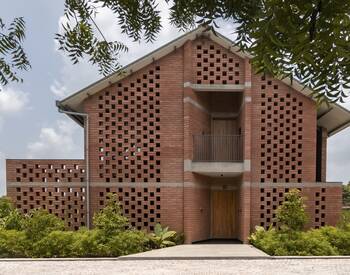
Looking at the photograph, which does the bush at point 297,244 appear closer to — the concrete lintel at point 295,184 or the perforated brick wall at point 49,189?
the concrete lintel at point 295,184

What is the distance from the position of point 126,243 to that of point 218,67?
7.50 meters

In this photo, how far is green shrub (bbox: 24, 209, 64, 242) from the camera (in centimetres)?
1096

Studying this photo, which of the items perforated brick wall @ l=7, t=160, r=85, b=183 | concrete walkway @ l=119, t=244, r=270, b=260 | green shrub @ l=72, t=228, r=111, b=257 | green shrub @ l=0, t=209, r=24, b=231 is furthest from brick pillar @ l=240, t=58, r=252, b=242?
green shrub @ l=0, t=209, r=24, b=231

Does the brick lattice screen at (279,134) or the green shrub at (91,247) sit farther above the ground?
the brick lattice screen at (279,134)

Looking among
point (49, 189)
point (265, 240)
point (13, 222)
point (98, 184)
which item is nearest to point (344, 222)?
point (265, 240)

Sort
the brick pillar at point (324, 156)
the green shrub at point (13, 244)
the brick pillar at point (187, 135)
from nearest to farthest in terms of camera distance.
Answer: the green shrub at point (13, 244) < the brick pillar at point (187, 135) < the brick pillar at point (324, 156)

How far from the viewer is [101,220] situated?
36.2 ft

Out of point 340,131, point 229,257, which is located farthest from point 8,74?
point 340,131

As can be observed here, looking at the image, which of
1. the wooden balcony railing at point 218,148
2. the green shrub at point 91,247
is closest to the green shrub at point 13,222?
the green shrub at point 91,247

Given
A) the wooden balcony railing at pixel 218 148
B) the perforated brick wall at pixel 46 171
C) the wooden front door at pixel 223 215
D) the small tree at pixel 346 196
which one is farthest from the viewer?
the small tree at pixel 346 196

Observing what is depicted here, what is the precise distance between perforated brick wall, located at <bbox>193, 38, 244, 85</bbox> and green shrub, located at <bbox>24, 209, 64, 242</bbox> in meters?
7.49

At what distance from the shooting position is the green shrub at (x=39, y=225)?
10961 mm

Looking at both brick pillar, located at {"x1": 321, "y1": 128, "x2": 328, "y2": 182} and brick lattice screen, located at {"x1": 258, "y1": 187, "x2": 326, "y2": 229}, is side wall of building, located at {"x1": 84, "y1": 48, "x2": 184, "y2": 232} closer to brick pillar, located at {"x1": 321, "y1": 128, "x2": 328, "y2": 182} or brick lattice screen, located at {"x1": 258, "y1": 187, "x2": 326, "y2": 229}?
brick lattice screen, located at {"x1": 258, "y1": 187, "x2": 326, "y2": 229}

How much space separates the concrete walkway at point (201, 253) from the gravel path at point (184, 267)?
0.25m
